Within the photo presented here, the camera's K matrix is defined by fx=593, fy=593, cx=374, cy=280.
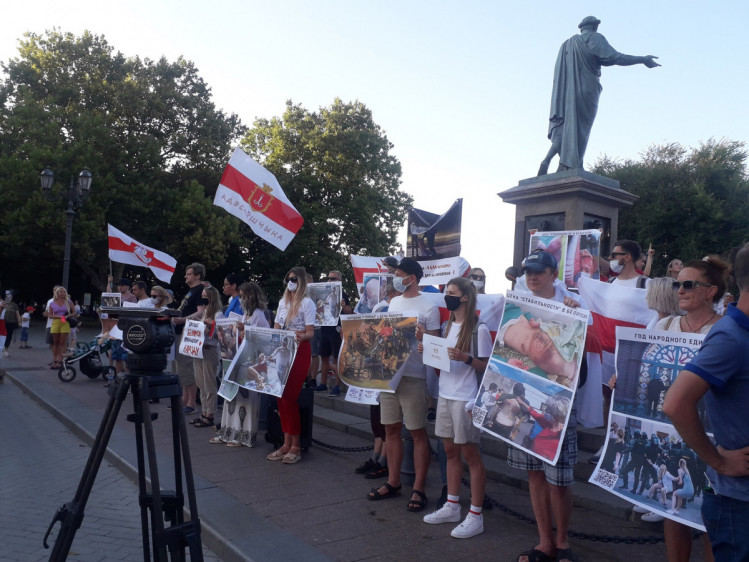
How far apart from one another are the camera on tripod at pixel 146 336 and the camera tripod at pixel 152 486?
0.06m

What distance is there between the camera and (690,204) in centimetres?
2905

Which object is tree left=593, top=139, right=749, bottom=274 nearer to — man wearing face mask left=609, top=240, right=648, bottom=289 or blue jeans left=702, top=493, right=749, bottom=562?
man wearing face mask left=609, top=240, right=648, bottom=289

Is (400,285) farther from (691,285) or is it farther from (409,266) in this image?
(691,285)

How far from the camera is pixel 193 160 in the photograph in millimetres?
34469

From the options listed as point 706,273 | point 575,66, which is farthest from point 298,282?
point 575,66

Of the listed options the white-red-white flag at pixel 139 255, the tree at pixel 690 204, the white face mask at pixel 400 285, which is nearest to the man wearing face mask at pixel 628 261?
the white face mask at pixel 400 285

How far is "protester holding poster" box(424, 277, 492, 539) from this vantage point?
174 inches

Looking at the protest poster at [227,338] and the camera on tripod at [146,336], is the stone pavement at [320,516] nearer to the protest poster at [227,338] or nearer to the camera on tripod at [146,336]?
the protest poster at [227,338]

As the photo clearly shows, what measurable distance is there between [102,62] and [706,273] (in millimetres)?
34994

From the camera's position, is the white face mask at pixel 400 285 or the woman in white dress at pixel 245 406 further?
the woman in white dress at pixel 245 406

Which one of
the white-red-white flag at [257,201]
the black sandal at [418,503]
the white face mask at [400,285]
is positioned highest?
the white-red-white flag at [257,201]

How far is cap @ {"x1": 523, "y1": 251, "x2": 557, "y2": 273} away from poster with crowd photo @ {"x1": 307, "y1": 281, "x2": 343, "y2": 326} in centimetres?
571

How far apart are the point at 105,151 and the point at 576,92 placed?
2798 centimetres

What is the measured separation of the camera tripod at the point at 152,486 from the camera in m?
2.78
